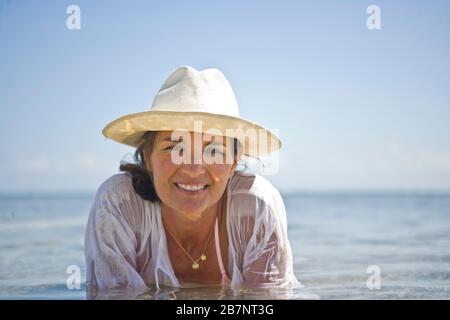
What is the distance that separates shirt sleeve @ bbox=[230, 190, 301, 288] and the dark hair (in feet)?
1.04

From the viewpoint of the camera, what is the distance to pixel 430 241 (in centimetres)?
718

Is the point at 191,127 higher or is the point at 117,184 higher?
the point at 191,127

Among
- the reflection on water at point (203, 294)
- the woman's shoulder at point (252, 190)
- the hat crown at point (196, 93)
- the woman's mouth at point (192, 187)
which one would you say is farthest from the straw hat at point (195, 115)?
the reflection on water at point (203, 294)

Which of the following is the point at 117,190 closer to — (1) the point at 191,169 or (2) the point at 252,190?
(1) the point at 191,169

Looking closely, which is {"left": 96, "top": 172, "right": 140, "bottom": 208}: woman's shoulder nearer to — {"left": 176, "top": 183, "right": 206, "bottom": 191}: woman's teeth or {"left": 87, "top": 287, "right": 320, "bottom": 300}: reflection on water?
{"left": 176, "top": 183, "right": 206, "bottom": 191}: woman's teeth

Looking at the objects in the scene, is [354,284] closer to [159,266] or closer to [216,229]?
[216,229]

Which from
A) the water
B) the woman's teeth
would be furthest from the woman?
the water

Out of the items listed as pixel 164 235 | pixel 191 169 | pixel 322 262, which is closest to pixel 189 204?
pixel 191 169

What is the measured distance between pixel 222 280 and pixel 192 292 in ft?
1.00

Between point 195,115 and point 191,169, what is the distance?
0.28m

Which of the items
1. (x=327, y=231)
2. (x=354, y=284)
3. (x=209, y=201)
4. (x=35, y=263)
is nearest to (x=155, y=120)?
(x=209, y=201)

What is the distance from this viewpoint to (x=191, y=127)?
3590 mm

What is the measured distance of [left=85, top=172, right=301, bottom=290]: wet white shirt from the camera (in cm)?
362

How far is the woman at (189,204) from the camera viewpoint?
3.56 meters
